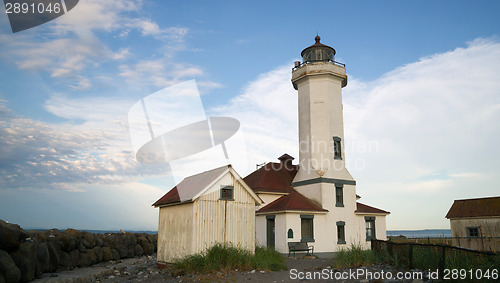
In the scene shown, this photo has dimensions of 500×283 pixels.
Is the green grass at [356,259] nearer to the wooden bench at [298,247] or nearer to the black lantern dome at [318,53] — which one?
the wooden bench at [298,247]

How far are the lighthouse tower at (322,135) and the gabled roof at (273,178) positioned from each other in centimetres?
93

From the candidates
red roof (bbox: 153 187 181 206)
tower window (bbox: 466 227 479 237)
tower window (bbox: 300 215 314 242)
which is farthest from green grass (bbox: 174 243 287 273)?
tower window (bbox: 466 227 479 237)

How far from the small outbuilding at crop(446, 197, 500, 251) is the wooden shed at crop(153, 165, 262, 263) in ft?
56.5

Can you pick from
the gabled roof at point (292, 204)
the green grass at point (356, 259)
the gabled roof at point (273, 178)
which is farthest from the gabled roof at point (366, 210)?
the green grass at point (356, 259)

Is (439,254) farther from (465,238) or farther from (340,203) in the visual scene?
(465,238)

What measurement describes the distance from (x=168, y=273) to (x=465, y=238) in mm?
21154

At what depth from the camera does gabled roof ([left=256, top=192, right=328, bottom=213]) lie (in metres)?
22.7

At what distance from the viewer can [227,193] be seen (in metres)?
16.4

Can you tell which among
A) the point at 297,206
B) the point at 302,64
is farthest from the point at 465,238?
the point at 302,64

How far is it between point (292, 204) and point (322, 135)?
5672 mm

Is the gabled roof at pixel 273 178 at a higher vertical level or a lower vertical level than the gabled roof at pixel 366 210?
higher

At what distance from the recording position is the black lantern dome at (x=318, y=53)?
27.2 meters

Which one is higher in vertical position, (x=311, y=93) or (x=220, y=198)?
(x=311, y=93)

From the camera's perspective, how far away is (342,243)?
2430cm
